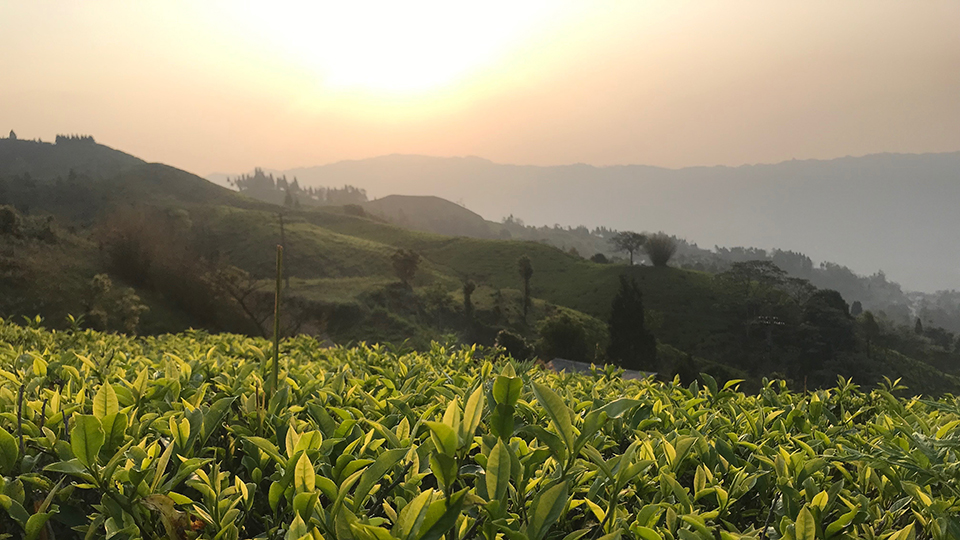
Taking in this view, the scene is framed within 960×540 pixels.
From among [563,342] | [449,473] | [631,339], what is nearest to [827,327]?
[631,339]

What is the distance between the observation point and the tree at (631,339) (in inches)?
1737

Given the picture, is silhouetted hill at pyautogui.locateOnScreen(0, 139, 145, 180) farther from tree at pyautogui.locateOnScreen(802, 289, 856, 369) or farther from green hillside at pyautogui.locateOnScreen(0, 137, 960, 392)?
tree at pyautogui.locateOnScreen(802, 289, 856, 369)

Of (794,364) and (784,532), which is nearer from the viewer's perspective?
(784,532)

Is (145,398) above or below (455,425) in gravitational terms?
below

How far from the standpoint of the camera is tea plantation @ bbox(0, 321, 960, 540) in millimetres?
1083

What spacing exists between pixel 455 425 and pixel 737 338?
7296cm

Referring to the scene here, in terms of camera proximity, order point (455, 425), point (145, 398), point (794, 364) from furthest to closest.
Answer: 1. point (794, 364)
2. point (145, 398)
3. point (455, 425)

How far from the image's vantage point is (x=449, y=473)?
0.99 meters

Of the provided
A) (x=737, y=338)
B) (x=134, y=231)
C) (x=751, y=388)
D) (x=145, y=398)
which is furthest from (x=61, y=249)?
(x=737, y=338)

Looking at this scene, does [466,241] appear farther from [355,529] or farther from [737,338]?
[355,529]

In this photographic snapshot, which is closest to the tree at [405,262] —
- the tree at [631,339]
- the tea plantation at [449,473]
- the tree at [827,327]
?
the tree at [631,339]

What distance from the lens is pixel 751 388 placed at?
49.0 meters

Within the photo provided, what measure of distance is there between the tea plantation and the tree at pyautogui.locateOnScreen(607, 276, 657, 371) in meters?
43.7

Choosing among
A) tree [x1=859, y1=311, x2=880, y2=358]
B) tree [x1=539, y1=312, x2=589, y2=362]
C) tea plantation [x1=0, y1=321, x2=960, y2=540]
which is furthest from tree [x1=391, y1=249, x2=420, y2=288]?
tree [x1=859, y1=311, x2=880, y2=358]
